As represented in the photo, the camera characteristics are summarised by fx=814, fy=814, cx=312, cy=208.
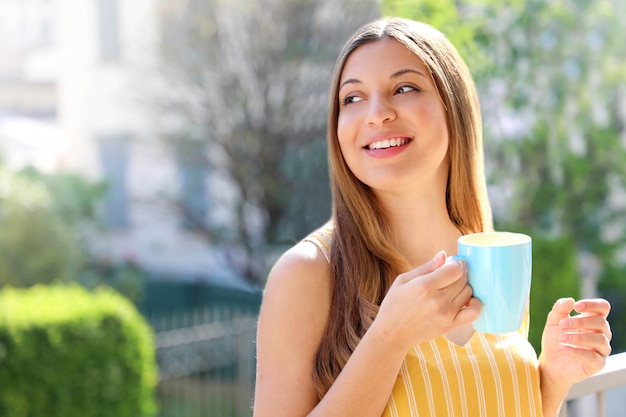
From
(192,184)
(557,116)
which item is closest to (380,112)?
(557,116)

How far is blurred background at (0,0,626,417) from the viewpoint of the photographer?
6.07 meters

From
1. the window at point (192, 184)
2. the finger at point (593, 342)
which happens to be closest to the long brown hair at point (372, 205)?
the finger at point (593, 342)

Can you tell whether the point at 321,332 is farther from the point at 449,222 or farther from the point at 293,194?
the point at 293,194

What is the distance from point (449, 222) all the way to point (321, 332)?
1.47 feet

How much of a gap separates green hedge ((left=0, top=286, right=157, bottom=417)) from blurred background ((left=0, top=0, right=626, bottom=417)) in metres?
2.08

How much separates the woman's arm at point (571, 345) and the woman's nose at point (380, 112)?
45 centimetres

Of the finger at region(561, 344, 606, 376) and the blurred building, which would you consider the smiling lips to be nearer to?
the finger at region(561, 344, 606, 376)

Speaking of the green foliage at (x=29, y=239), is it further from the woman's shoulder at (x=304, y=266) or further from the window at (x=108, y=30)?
the woman's shoulder at (x=304, y=266)

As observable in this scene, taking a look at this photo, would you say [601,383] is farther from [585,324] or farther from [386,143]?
[386,143]

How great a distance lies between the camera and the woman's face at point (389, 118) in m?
1.49

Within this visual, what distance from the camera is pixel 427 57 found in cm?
155

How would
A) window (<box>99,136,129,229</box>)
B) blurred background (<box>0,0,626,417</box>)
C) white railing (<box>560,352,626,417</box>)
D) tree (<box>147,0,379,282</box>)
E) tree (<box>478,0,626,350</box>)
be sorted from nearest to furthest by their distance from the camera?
white railing (<box>560,352,626,417</box>) < tree (<box>478,0,626,350</box>) < blurred background (<box>0,0,626,417</box>) < tree (<box>147,0,379,282</box>) < window (<box>99,136,129,229</box>)

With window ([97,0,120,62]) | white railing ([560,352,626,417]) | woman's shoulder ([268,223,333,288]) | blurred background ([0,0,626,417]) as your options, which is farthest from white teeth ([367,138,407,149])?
window ([97,0,120,62])

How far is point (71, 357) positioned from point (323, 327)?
3.63 meters
